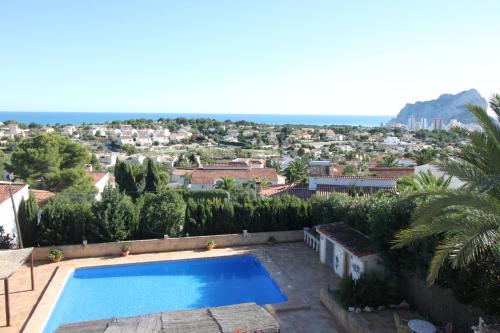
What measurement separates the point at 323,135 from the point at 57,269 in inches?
5875

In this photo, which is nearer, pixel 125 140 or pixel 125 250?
pixel 125 250

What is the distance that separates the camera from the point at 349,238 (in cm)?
1506

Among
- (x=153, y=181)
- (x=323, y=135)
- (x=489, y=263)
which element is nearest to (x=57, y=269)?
(x=489, y=263)

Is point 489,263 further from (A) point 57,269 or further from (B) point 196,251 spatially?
(A) point 57,269

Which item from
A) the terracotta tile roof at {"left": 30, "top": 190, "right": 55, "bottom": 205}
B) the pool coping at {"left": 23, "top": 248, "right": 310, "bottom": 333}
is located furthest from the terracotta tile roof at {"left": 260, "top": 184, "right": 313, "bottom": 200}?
the terracotta tile roof at {"left": 30, "top": 190, "right": 55, "bottom": 205}

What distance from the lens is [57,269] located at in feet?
53.6

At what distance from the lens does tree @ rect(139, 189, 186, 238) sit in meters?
19.1

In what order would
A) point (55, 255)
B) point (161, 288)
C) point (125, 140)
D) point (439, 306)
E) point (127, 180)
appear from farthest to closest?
1. point (125, 140)
2. point (127, 180)
3. point (55, 255)
4. point (161, 288)
5. point (439, 306)

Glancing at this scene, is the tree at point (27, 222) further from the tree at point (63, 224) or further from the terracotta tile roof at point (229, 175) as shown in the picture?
the terracotta tile roof at point (229, 175)

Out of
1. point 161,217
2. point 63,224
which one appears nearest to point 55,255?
point 63,224

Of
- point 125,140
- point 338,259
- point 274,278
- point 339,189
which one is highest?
point 339,189

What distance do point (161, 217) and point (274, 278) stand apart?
655 cm

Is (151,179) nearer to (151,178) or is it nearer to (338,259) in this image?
(151,178)

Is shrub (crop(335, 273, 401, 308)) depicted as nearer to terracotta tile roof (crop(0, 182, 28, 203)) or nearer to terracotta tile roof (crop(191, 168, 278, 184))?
terracotta tile roof (crop(0, 182, 28, 203))
